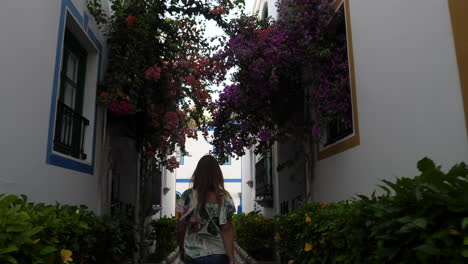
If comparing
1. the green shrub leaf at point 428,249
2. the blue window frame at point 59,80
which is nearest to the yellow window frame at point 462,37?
the green shrub leaf at point 428,249

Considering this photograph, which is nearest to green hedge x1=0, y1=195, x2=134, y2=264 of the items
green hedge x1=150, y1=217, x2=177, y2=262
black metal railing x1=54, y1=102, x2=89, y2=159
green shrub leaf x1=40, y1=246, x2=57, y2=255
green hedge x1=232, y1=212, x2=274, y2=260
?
green shrub leaf x1=40, y1=246, x2=57, y2=255

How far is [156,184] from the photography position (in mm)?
11758

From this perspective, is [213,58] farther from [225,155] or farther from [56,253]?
[56,253]

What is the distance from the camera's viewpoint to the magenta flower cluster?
5484 mm

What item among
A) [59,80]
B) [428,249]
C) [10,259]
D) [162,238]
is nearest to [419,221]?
Answer: [428,249]

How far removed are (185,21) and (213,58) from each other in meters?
0.83

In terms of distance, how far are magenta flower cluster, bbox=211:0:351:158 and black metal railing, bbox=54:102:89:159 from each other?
2.53 meters

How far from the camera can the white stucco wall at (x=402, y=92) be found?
307 centimetres

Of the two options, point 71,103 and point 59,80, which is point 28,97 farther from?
point 71,103

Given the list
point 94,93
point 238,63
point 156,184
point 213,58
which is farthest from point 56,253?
point 156,184

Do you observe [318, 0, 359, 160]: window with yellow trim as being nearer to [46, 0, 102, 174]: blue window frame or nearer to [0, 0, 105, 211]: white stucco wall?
[46, 0, 102, 174]: blue window frame

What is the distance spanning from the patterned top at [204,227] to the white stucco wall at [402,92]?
58.8 inches

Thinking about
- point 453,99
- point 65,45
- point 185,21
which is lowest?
point 453,99

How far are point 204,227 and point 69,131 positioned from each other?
254 cm
